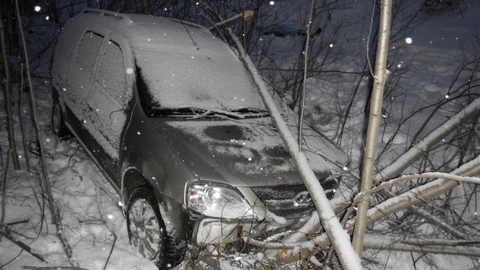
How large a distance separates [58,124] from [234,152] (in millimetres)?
3155

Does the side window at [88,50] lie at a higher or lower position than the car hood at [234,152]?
higher

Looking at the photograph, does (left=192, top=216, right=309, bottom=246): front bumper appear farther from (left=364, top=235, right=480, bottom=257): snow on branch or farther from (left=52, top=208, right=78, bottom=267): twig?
(left=52, top=208, right=78, bottom=267): twig

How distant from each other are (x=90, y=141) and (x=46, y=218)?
2.89ft

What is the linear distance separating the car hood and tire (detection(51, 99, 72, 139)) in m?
2.41

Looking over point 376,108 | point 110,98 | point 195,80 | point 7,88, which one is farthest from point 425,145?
point 7,88

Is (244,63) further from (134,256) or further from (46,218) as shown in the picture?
(46,218)

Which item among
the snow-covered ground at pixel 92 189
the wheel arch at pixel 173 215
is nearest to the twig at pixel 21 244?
the snow-covered ground at pixel 92 189

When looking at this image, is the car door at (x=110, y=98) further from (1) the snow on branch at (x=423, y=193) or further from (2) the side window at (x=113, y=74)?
(1) the snow on branch at (x=423, y=193)

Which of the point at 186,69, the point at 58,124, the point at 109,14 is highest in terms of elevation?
the point at 109,14

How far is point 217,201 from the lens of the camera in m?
2.17

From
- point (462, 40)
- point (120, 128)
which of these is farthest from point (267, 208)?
point (462, 40)

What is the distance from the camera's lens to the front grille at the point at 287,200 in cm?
226

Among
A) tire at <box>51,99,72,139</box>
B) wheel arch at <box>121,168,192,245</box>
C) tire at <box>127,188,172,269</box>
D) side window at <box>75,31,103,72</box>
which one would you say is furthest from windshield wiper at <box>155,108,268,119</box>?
tire at <box>51,99,72,139</box>

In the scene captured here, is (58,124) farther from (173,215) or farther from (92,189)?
(173,215)
